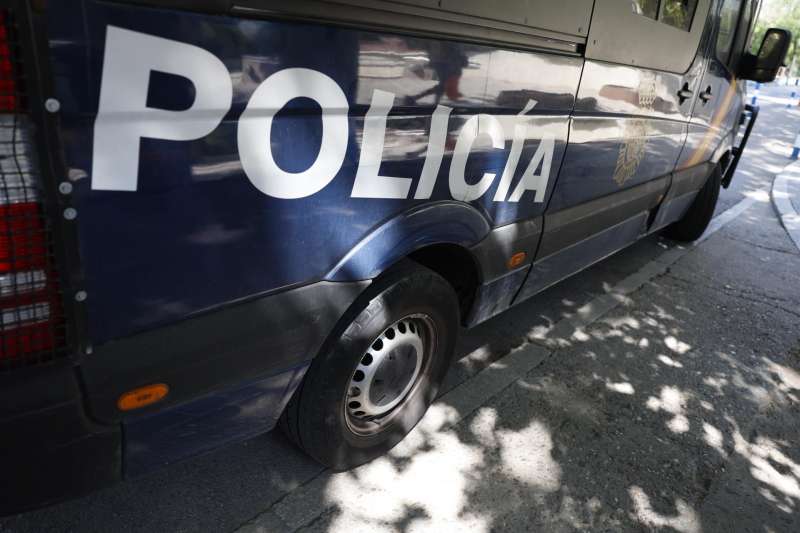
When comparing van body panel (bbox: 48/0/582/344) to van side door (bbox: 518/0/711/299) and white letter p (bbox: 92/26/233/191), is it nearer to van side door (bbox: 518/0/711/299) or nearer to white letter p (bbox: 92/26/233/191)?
white letter p (bbox: 92/26/233/191)

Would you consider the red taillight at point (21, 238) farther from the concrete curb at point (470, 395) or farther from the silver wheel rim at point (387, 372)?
the concrete curb at point (470, 395)

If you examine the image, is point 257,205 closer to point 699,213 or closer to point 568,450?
point 568,450

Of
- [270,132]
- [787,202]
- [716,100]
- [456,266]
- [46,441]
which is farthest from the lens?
[787,202]

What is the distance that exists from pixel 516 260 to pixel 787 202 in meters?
6.84

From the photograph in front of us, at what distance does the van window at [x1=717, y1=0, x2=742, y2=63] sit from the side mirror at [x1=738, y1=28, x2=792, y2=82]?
332 millimetres

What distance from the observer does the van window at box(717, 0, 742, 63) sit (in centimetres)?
407

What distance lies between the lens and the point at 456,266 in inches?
104

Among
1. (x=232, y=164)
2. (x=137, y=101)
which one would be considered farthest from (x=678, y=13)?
(x=137, y=101)

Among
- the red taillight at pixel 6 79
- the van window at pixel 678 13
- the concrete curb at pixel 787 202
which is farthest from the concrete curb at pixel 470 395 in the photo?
the concrete curb at pixel 787 202

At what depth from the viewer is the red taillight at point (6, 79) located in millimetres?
1111

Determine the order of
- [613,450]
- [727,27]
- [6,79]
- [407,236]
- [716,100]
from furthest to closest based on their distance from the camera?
1. [716,100]
2. [727,27]
3. [613,450]
4. [407,236]
5. [6,79]

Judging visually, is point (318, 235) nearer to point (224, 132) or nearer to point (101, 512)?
point (224, 132)

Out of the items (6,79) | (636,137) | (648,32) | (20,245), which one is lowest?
(20,245)

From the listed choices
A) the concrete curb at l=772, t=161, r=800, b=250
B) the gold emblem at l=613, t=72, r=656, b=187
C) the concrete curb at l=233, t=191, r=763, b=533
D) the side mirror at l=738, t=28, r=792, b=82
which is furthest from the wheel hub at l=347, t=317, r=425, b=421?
the concrete curb at l=772, t=161, r=800, b=250
